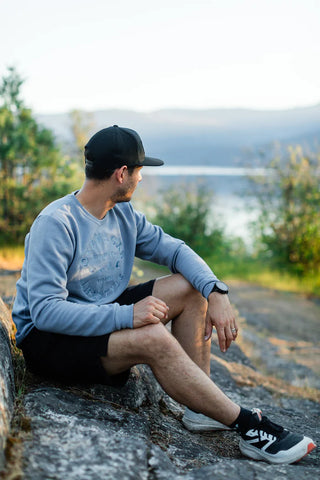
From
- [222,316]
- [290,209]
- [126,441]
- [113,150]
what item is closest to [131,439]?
[126,441]

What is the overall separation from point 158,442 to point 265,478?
0.51 m

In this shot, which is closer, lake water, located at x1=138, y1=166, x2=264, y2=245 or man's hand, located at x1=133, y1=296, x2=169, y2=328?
man's hand, located at x1=133, y1=296, x2=169, y2=328

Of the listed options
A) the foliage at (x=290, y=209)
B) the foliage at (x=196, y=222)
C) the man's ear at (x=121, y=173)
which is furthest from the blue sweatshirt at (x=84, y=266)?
the foliage at (x=196, y=222)

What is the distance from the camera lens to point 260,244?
1109 cm

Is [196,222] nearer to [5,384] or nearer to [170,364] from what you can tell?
[170,364]

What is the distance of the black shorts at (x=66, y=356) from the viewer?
2.33 metres

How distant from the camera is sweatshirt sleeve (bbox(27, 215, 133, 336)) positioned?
2.24 m

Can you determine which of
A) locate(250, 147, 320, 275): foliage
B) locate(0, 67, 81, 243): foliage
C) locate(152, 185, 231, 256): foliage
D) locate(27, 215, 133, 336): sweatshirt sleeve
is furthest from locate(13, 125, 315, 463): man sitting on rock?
locate(152, 185, 231, 256): foliage

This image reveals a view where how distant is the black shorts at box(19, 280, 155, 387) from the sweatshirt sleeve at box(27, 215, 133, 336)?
79 mm

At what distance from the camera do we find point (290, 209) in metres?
10.6

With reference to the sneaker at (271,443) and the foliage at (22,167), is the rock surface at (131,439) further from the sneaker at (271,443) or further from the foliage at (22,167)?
the foliage at (22,167)

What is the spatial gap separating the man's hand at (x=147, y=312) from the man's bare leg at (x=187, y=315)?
44 centimetres

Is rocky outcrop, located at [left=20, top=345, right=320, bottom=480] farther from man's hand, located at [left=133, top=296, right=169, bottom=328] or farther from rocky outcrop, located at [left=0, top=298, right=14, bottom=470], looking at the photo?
man's hand, located at [left=133, top=296, right=169, bottom=328]

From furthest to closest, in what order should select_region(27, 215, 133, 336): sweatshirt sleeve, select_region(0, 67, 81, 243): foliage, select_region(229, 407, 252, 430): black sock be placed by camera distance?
select_region(0, 67, 81, 243): foliage
select_region(229, 407, 252, 430): black sock
select_region(27, 215, 133, 336): sweatshirt sleeve
